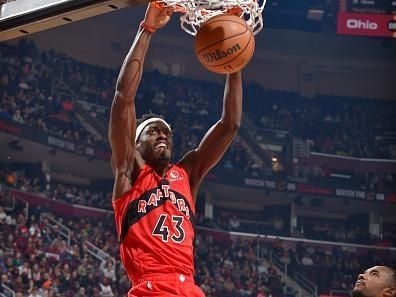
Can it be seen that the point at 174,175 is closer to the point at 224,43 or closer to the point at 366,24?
the point at 224,43

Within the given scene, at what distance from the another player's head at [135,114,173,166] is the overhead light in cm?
1794

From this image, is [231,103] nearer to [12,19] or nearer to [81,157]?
[12,19]

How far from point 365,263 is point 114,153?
15.4 metres

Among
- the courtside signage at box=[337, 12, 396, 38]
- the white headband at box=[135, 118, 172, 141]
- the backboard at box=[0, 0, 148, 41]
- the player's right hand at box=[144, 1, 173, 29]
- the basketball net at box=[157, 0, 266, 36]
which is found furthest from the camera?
the courtside signage at box=[337, 12, 396, 38]

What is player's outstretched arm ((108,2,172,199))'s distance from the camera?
3631mm

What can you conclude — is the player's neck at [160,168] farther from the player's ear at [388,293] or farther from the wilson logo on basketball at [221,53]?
the player's ear at [388,293]

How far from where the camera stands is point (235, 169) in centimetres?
1889

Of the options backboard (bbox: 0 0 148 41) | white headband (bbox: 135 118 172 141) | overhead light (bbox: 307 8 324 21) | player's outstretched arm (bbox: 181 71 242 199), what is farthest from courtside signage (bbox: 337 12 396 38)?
backboard (bbox: 0 0 148 41)

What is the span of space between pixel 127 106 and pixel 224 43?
560 millimetres

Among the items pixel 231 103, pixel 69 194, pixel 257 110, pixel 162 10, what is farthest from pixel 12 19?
pixel 257 110

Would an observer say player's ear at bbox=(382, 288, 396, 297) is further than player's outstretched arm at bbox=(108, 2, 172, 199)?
No

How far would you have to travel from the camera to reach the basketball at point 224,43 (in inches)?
141

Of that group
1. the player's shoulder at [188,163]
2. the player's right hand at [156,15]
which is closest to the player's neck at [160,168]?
the player's shoulder at [188,163]

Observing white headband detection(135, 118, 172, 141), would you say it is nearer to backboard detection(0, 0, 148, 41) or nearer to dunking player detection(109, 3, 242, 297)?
dunking player detection(109, 3, 242, 297)
